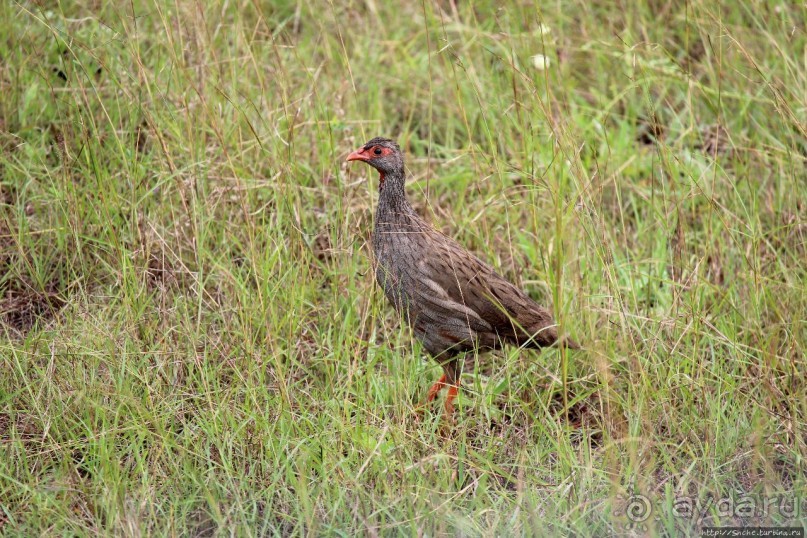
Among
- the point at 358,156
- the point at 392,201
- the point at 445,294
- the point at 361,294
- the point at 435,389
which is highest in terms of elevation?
the point at 358,156

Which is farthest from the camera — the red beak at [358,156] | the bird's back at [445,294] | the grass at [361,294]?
the red beak at [358,156]

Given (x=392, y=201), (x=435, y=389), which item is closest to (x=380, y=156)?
(x=392, y=201)

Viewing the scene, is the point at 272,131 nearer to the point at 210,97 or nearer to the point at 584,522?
the point at 210,97

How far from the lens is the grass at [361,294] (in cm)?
405

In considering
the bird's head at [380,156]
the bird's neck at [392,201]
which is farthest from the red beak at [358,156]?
the bird's neck at [392,201]

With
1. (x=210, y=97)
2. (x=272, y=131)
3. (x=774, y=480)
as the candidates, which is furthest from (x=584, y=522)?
(x=210, y=97)

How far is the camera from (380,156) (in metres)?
5.11

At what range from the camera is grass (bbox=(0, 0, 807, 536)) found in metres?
4.05

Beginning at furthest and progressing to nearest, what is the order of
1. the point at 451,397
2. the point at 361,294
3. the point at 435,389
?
the point at 361,294 → the point at 435,389 → the point at 451,397

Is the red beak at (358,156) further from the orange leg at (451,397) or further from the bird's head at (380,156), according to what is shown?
the orange leg at (451,397)

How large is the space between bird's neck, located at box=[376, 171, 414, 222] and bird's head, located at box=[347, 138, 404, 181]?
0.13 feet

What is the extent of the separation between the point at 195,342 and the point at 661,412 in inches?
85.7

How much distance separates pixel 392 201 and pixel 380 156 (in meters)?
→ 0.24

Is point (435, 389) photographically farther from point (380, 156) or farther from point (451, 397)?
point (380, 156)
